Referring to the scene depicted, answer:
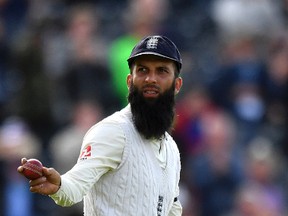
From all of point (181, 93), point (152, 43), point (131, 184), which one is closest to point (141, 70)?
point (152, 43)

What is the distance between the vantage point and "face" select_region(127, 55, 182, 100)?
688 cm

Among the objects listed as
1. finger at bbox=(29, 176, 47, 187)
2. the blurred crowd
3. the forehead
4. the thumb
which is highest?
the blurred crowd

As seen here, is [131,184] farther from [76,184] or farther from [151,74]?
[151,74]

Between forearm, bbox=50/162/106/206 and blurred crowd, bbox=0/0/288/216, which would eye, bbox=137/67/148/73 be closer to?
forearm, bbox=50/162/106/206

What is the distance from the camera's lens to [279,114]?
563 inches

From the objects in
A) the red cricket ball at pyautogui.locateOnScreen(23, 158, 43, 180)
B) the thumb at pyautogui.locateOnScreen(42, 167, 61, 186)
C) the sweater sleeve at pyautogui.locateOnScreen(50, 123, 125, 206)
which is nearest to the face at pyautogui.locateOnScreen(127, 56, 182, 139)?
the sweater sleeve at pyautogui.locateOnScreen(50, 123, 125, 206)

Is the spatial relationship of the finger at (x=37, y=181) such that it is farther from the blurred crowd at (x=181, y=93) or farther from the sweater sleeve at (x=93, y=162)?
the blurred crowd at (x=181, y=93)

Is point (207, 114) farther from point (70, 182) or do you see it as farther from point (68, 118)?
point (70, 182)

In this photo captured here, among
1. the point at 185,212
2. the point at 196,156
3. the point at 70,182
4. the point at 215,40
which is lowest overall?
the point at 70,182

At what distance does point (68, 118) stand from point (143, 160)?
6724mm

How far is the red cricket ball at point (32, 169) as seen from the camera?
6027 mm

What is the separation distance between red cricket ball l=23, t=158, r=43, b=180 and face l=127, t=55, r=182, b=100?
111 cm

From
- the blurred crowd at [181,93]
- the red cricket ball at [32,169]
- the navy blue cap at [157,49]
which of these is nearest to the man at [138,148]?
the navy blue cap at [157,49]

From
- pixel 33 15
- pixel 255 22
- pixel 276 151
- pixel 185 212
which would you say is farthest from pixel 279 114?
pixel 33 15
